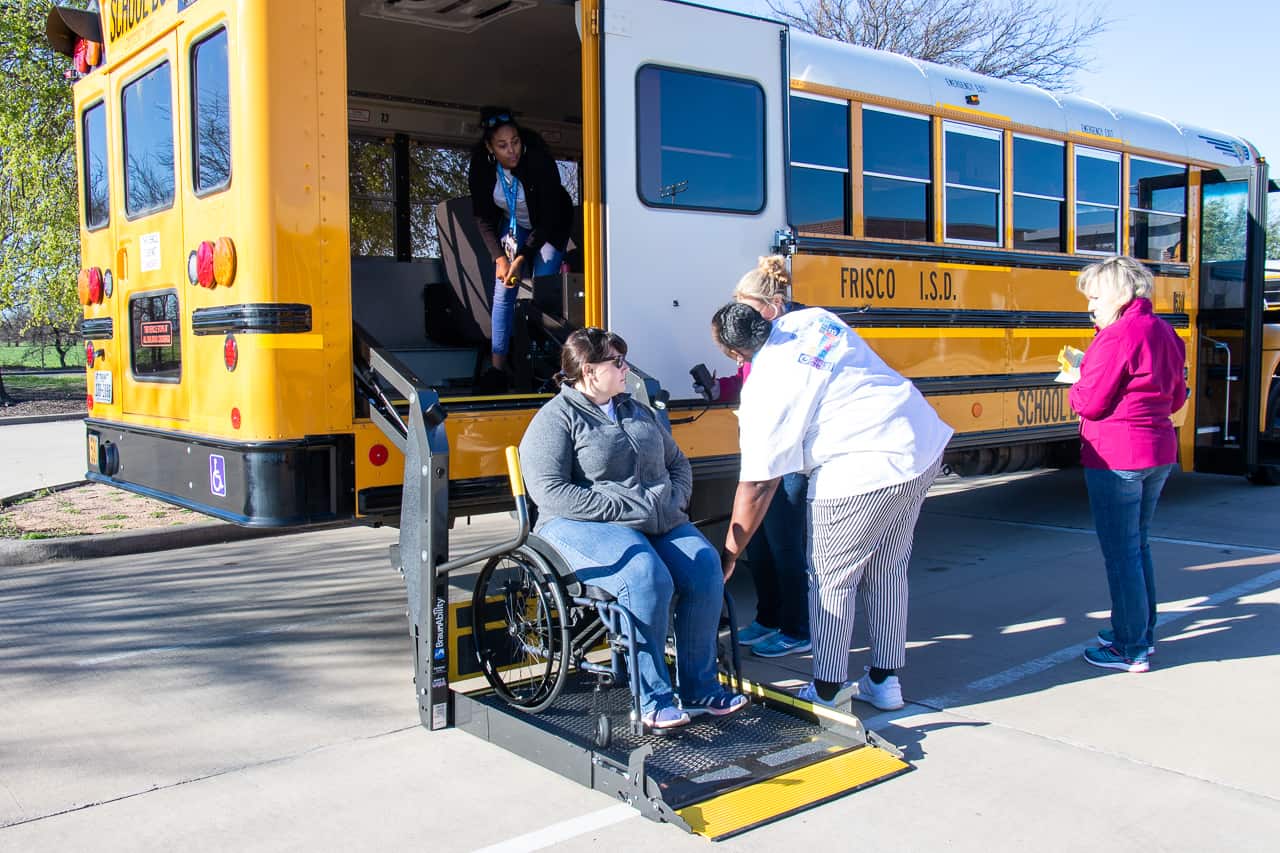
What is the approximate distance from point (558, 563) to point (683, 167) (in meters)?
2.34

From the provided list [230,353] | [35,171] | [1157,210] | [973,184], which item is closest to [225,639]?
[230,353]

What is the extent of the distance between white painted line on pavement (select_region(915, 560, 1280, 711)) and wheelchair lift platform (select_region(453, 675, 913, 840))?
70 cm

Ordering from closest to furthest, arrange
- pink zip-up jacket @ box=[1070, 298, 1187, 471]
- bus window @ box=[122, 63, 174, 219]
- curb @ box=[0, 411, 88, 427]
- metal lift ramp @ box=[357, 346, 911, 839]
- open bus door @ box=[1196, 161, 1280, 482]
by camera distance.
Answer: metal lift ramp @ box=[357, 346, 911, 839] < pink zip-up jacket @ box=[1070, 298, 1187, 471] < bus window @ box=[122, 63, 174, 219] < open bus door @ box=[1196, 161, 1280, 482] < curb @ box=[0, 411, 88, 427]

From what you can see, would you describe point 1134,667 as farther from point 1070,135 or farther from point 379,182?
point 379,182

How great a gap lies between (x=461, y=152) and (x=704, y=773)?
5.19 metres

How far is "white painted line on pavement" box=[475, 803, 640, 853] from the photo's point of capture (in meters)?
Answer: 3.11

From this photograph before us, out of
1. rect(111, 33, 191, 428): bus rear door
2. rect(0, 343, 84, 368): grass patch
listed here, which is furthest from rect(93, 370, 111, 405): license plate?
rect(0, 343, 84, 368): grass patch

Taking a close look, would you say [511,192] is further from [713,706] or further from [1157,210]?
[1157,210]

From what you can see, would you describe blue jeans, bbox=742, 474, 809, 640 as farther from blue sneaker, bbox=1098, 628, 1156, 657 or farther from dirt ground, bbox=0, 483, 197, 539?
dirt ground, bbox=0, 483, 197, 539

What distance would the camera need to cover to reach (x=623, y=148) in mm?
5051

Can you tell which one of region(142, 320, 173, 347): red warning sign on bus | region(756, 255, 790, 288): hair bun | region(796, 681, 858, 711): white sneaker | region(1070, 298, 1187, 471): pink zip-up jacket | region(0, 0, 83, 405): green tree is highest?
region(0, 0, 83, 405): green tree

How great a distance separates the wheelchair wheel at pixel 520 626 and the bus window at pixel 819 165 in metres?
2.69

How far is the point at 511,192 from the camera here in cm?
588

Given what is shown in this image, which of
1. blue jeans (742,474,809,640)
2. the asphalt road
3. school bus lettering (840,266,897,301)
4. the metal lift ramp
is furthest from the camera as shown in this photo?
school bus lettering (840,266,897,301)
